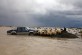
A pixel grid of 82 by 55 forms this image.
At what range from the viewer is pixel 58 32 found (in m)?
31.8

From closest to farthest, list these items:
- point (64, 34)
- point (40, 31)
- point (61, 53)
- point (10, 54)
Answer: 1. point (10, 54)
2. point (61, 53)
3. point (64, 34)
4. point (40, 31)

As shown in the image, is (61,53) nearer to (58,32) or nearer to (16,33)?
(58,32)

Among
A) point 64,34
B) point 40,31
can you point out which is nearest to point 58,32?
point 64,34

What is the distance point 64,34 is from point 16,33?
8785mm

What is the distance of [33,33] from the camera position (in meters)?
33.7

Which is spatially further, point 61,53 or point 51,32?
point 51,32

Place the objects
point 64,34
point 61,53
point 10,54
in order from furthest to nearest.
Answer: point 64,34 → point 61,53 → point 10,54

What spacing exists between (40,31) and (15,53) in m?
19.0

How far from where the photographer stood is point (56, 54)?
14.7m

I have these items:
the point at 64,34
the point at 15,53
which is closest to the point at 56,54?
the point at 15,53

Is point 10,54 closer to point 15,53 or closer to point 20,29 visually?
Result: point 15,53

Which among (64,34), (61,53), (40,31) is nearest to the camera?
(61,53)

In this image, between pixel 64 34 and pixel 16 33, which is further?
pixel 16 33

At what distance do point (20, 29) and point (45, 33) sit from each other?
4.61 meters
